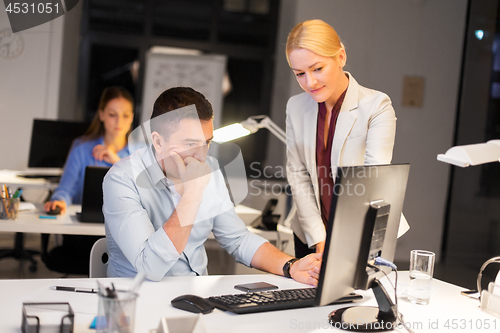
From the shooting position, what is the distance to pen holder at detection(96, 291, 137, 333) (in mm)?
833

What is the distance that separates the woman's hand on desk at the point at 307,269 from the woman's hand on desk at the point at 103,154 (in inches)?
70.2

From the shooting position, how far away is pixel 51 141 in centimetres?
345

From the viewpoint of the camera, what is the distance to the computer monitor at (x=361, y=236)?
3.12ft

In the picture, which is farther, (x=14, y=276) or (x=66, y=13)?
(x=66, y=13)

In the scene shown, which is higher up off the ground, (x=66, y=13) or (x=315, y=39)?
(x=66, y=13)

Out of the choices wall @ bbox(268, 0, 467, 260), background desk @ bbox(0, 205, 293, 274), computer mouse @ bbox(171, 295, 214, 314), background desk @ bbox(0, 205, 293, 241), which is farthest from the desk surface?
wall @ bbox(268, 0, 467, 260)

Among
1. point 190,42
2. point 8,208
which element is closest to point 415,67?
point 190,42

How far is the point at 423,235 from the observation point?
4977mm

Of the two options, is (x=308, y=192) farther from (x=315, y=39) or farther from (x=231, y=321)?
(x=231, y=321)

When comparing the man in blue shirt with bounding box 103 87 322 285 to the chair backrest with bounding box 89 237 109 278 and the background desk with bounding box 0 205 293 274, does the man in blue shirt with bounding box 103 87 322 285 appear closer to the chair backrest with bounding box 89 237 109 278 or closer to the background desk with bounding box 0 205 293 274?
the chair backrest with bounding box 89 237 109 278

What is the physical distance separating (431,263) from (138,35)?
4.56 m

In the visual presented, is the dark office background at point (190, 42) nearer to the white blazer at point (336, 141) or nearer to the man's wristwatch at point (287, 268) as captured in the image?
the white blazer at point (336, 141)

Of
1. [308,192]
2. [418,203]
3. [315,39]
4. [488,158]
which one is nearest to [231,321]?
[488,158]

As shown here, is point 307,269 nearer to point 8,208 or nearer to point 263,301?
point 263,301
